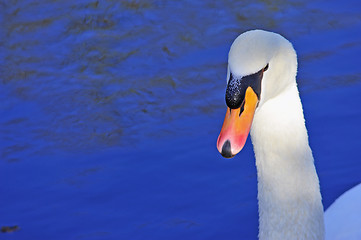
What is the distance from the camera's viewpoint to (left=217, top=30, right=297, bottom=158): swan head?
287 cm

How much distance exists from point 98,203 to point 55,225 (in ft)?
1.08

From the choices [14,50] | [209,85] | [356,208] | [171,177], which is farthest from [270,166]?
[14,50]

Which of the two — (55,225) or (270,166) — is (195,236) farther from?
(270,166)

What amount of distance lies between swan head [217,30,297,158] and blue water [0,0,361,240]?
1837mm

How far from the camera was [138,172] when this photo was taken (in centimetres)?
520

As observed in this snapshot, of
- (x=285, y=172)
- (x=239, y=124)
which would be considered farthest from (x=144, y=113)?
(x=239, y=124)

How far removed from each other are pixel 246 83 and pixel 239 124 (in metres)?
0.16

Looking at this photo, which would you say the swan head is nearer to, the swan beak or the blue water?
the swan beak

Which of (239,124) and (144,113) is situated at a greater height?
(239,124)

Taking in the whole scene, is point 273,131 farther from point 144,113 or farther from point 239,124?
point 144,113

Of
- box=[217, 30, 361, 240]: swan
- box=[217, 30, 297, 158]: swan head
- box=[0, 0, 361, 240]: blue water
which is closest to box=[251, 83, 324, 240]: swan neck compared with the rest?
box=[217, 30, 361, 240]: swan

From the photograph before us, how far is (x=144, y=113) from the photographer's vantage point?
→ 19.6 ft

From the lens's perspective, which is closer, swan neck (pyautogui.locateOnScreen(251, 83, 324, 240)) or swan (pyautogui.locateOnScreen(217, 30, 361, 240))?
swan (pyautogui.locateOnScreen(217, 30, 361, 240))

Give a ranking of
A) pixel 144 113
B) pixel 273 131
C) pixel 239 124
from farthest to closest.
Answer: pixel 144 113 < pixel 273 131 < pixel 239 124
